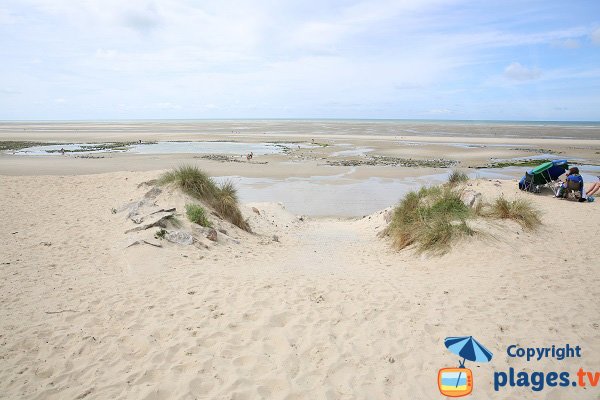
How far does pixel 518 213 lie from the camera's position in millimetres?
8930

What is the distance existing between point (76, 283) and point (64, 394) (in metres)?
2.73

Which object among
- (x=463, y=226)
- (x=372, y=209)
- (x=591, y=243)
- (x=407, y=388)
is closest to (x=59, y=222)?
(x=407, y=388)

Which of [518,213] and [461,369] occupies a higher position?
[518,213]

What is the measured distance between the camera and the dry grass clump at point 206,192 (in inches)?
425

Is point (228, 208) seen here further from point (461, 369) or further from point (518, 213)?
point (461, 369)

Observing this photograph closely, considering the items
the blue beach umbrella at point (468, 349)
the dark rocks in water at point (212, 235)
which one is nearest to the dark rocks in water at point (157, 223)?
the dark rocks in water at point (212, 235)

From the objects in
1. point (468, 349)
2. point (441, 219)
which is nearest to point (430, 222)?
point (441, 219)

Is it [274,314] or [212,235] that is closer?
[274,314]

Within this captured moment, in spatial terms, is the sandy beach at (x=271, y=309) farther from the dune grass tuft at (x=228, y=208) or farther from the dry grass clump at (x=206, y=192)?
the dune grass tuft at (x=228, y=208)

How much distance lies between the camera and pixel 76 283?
19.0 ft

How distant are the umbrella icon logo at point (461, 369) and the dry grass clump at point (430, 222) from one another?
3.69 meters

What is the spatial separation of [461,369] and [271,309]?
2.52 meters

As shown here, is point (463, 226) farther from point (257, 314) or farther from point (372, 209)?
point (372, 209)

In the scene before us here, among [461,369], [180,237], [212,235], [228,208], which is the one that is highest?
[228,208]
